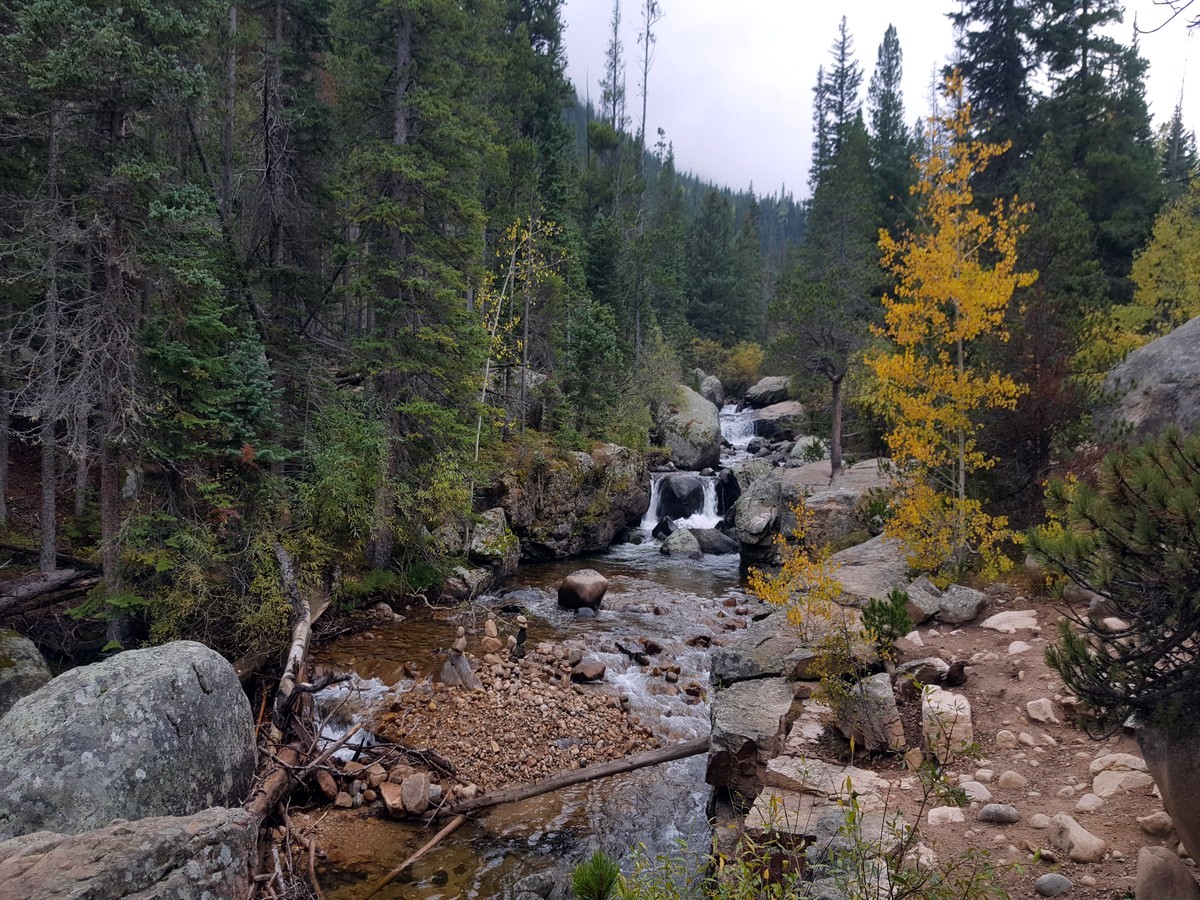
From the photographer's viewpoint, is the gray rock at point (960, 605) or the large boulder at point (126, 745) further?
the gray rock at point (960, 605)

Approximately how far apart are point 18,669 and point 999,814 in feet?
34.6

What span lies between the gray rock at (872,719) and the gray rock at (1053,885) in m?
1.98

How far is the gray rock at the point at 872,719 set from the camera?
5602 mm

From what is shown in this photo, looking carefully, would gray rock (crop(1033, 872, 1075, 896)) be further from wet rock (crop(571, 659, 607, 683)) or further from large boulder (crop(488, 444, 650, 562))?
large boulder (crop(488, 444, 650, 562))

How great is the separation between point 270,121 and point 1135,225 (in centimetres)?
2562

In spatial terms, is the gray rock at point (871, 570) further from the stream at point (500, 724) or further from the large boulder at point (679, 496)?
the large boulder at point (679, 496)

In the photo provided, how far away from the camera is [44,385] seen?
883cm

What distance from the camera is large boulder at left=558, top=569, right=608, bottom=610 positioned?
46.7 feet

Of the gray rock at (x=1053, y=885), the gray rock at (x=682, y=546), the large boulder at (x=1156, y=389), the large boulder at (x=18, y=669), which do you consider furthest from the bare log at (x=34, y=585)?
the large boulder at (x=1156, y=389)

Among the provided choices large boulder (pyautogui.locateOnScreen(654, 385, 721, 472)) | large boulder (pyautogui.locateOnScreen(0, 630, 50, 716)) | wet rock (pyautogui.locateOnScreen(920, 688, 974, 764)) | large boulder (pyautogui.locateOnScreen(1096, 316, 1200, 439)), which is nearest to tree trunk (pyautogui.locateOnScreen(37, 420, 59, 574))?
large boulder (pyautogui.locateOnScreen(0, 630, 50, 716))

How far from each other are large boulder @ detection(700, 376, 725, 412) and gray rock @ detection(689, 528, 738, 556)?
17.6 metres

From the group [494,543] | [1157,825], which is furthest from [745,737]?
[494,543]

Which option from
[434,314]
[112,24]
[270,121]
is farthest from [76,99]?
[434,314]

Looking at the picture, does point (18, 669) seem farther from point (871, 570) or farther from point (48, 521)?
point (871, 570)
